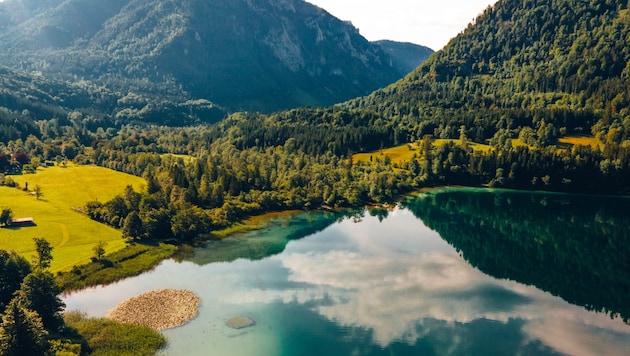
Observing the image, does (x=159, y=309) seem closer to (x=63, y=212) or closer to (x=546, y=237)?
(x=63, y=212)

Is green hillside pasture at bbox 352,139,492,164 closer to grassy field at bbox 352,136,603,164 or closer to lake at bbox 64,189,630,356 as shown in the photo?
grassy field at bbox 352,136,603,164

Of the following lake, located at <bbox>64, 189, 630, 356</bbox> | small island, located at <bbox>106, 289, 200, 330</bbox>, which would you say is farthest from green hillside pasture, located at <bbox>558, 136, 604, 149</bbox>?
small island, located at <bbox>106, 289, 200, 330</bbox>

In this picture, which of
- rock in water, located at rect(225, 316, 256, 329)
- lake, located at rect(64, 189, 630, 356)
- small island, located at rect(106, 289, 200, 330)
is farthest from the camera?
small island, located at rect(106, 289, 200, 330)

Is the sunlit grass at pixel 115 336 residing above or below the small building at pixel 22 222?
below

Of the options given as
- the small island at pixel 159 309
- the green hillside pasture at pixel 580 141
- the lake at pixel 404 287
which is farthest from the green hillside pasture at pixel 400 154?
the small island at pixel 159 309

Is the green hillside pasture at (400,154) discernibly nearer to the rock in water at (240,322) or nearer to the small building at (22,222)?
the small building at (22,222)

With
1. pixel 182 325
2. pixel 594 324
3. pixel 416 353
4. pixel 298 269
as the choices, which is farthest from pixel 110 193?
pixel 594 324
